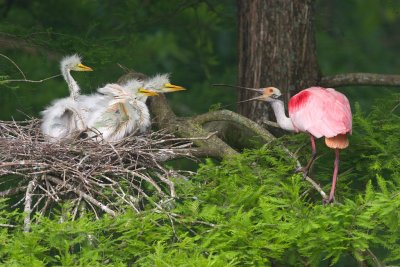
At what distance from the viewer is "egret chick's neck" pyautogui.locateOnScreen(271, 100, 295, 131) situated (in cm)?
856

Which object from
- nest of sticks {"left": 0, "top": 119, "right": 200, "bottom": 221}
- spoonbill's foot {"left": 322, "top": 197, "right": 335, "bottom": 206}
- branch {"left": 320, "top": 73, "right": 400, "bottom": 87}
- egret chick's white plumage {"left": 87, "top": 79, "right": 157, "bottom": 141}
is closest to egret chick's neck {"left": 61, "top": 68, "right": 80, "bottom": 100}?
egret chick's white plumage {"left": 87, "top": 79, "right": 157, "bottom": 141}

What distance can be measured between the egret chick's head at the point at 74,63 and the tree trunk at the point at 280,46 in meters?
1.26

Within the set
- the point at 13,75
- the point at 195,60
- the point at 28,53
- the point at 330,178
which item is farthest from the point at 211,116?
the point at 195,60

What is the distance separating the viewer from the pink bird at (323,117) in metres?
7.70

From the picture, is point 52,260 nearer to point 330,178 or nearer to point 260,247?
point 260,247

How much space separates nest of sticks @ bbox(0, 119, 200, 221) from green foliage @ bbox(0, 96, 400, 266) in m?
0.22

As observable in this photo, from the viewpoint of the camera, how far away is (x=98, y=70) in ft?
32.1

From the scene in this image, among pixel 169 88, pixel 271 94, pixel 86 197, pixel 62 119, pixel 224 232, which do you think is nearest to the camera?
pixel 224 232

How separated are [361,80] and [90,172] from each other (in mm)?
2642

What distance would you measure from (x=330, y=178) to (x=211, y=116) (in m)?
0.93

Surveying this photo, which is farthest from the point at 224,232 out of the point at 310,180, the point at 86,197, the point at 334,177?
the point at 334,177

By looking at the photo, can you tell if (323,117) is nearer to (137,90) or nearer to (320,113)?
(320,113)

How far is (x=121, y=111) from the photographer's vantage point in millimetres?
A: 8516

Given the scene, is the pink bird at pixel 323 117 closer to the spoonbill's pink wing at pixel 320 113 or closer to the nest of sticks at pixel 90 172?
the spoonbill's pink wing at pixel 320 113
